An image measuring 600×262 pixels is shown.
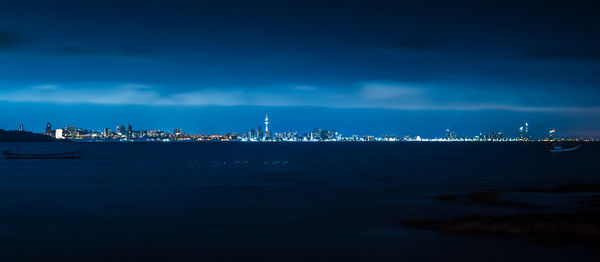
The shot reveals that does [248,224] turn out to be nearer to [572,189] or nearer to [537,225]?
[537,225]

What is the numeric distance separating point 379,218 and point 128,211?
1210cm

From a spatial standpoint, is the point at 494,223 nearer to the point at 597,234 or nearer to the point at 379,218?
the point at 597,234

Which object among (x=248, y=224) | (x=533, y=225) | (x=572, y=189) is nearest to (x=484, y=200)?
(x=533, y=225)

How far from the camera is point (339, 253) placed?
15.8 m

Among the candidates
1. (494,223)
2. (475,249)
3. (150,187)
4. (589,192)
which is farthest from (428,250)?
(150,187)

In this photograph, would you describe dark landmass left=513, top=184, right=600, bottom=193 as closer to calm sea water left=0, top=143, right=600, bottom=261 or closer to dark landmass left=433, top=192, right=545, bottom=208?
A: calm sea water left=0, top=143, right=600, bottom=261

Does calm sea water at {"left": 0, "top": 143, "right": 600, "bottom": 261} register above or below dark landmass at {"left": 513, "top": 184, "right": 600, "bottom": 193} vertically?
below

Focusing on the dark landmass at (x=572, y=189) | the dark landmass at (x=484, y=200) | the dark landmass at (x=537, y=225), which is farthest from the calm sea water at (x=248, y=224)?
the dark landmass at (x=572, y=189)

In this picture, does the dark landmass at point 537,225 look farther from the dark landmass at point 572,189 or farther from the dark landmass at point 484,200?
the dark landmass at point 572,189

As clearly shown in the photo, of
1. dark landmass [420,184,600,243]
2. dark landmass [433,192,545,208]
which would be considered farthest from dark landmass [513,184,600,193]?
dark landmass [420,184,600,243]

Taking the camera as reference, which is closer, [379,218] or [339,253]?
Result: [339,253]

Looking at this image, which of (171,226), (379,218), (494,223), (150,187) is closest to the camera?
(494,223)

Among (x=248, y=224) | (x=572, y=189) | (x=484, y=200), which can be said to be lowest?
(x=248, y=224)

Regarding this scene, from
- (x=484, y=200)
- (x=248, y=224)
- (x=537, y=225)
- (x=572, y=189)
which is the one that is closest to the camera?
(x=537, y=225)
